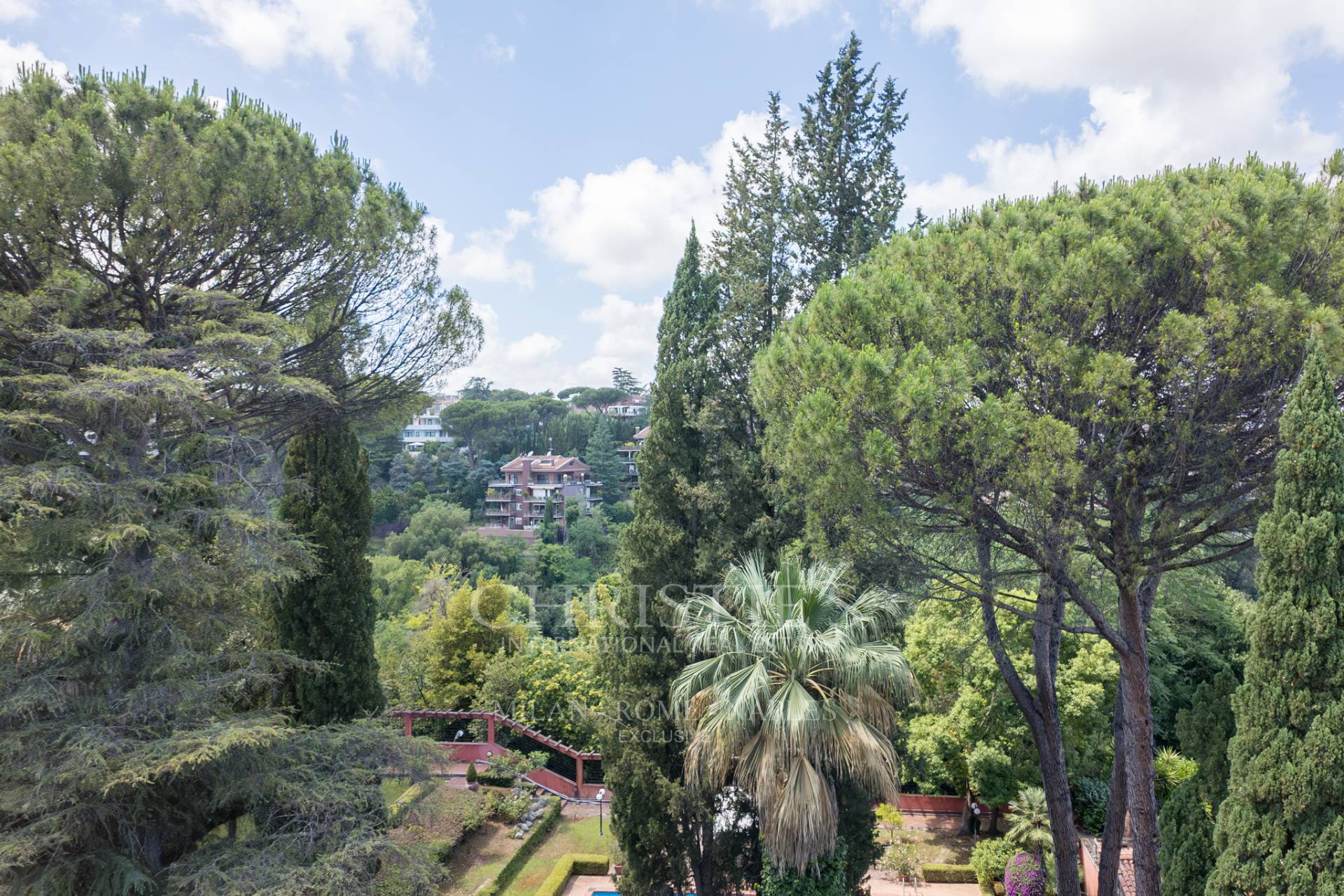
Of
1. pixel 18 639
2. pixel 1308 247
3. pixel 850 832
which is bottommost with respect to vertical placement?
pixel 850 832

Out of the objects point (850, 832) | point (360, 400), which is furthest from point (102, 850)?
point (850, 832)

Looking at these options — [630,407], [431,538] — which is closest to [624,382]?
[630,407]

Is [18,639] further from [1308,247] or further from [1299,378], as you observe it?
[1308,247]

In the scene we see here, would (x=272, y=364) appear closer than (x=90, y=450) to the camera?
No

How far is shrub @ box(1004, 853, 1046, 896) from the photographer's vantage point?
939cm

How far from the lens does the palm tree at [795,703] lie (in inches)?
251

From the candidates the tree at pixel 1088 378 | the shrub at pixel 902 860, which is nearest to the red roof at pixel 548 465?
the shrub at pixel 902 860

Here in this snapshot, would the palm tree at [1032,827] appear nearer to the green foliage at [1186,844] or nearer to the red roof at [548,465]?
the green foliage at [1186,844]

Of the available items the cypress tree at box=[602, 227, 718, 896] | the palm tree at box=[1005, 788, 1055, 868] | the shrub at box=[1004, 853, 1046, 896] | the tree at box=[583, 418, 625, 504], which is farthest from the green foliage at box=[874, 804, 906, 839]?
the tree at box=[583, 418, 625, 504]

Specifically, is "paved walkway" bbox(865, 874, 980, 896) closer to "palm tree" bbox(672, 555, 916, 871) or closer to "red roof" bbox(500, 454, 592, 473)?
"palm tree" bbox(672, 555, 916, 871)

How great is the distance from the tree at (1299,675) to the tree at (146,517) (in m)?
7.04

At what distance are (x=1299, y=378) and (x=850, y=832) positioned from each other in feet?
20.4

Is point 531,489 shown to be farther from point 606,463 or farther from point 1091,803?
point 1091,803

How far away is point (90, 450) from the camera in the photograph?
269 inches
